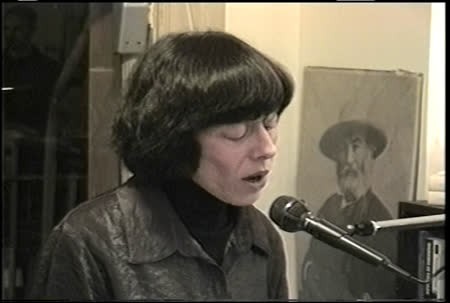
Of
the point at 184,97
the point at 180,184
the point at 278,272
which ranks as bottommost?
the point at 278,272

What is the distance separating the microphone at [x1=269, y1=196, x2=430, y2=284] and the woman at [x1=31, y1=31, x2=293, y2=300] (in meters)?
0.04

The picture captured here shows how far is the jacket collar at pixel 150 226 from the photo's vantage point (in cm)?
78

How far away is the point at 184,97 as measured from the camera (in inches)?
30.1

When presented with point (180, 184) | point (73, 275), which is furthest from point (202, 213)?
point (73, 275)

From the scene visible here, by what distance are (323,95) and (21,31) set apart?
1.26ft

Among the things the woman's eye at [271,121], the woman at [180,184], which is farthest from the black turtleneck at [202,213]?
the woman's eye at [271,121]

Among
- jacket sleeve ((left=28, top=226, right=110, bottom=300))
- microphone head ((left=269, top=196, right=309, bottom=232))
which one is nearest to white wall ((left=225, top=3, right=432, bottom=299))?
microphone head ((left=269, top=196, right=309, bottom=232))

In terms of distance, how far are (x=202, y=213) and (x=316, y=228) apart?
14cm

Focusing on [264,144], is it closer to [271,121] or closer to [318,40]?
[271,121]

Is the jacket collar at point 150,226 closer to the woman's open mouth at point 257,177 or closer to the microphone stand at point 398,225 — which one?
the woman's open mouth at point 257,177

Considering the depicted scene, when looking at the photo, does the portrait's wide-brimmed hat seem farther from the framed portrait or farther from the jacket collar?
the jacket collar

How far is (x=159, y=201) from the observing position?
31.6 inches

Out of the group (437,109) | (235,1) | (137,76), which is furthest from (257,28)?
(437,109)

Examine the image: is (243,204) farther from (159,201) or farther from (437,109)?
(437,109)
